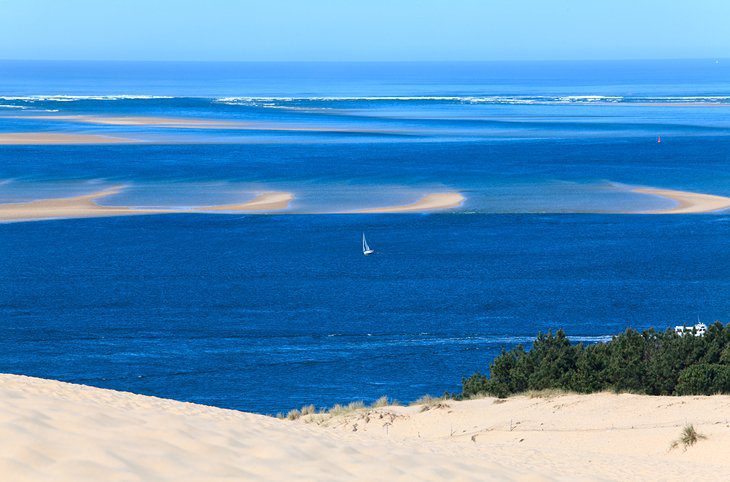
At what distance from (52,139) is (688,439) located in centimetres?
8971

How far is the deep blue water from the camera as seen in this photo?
1182 inches

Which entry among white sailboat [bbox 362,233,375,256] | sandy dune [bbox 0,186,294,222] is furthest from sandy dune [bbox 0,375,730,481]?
sandy dune [bbox 0,186,294,222]

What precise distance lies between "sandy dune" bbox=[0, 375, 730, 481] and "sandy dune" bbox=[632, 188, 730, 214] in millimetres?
43128

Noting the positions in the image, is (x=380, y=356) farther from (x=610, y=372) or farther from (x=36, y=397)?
(x=36, y=397)

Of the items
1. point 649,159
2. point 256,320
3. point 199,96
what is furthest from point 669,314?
point 199,96

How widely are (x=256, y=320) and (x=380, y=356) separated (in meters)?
5.90

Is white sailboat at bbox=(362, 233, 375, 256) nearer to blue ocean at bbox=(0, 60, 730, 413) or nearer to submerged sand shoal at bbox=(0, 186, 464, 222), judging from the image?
blue ocean at bbox=(0, 60, 730, 413)

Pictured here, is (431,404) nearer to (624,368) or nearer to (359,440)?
(624,368)

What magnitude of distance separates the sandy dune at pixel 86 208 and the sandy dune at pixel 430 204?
229 inches

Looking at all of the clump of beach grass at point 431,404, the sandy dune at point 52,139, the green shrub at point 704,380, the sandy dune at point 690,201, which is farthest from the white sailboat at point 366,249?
the sandy dune at point 52,139

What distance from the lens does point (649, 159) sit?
85500 millimetres

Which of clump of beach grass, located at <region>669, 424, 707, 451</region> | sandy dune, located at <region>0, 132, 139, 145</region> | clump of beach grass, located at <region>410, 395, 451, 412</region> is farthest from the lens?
sandy dune, located at <region>0, 132, 139, 145</region>

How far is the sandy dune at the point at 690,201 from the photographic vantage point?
61438mm

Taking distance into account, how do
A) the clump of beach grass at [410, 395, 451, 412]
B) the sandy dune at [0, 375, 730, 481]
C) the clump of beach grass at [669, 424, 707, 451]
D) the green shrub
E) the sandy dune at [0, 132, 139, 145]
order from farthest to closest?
the sandy dune at [0, 132, 139, 145] < the clump of beach grass at [410, 395, 451, 412] < the green shrub < the clump of beach grass at [669, 424, 707, 451] < the sandy dune at [0, 375, 730, 481]
